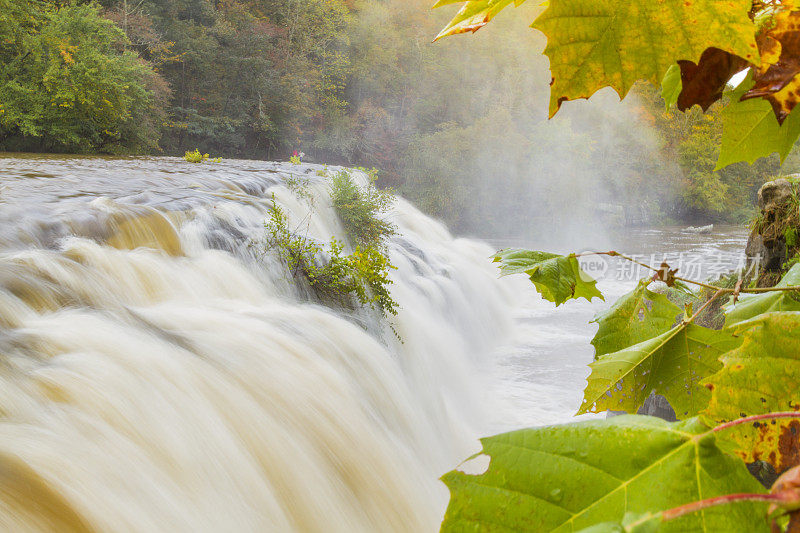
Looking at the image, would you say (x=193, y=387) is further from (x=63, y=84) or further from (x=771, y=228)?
(x=63, y=84)

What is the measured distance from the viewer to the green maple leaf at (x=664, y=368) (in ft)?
1.50

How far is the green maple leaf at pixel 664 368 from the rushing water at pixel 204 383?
1971 mm

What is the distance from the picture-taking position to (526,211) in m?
19.6

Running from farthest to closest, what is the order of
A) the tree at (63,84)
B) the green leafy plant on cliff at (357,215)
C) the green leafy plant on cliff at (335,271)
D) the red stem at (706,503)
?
the tree at (63,84), the green leafy plant on cliff at (357,215), the green leafy plant on cliff at (335,271), the red stem at (706,503)

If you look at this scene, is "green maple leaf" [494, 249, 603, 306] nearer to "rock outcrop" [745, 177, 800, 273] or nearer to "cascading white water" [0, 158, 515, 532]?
"cascading white water" [0, 158, 515, 532]

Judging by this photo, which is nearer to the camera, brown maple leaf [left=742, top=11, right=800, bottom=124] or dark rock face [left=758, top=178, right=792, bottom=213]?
brown maple leaf [left=742, top=11, right=800, bottom=124]

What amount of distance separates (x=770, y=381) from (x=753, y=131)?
0.18 meters

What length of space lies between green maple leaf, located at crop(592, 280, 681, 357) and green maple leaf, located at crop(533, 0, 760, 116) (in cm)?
29

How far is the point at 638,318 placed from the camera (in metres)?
0.56

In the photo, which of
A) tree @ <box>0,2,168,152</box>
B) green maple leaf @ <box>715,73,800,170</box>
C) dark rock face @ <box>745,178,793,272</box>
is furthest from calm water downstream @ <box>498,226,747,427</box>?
tree @ <box>0,2,168,152</box>

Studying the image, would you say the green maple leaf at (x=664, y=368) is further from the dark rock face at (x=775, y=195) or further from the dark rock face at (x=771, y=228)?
the dark rock face at (x=775, y=195)

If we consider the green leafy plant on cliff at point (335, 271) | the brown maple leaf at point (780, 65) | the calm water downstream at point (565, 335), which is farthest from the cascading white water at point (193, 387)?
the brown maple leaf at point (780, 65)

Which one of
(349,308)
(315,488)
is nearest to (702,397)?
(315,488)

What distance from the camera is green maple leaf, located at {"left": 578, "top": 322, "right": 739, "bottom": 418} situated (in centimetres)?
46
